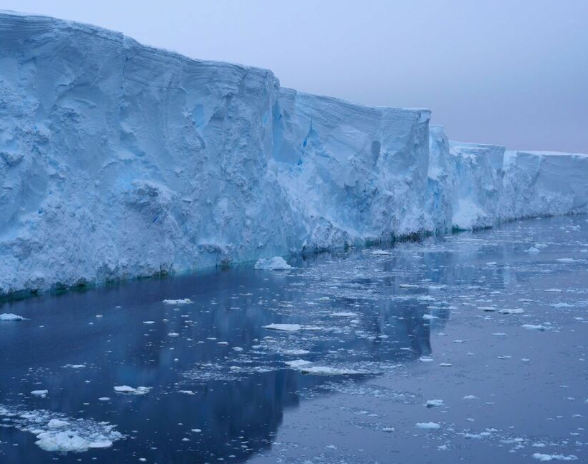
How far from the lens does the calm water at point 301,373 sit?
462 cm

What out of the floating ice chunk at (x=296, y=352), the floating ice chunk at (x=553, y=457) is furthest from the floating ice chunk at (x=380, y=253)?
the floating ice chunk at (x=553, y=457)

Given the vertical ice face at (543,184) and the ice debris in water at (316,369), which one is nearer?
the ice debris in water at (316,369)

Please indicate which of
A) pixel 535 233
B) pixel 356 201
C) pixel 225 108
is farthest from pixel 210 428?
pixel 535 233

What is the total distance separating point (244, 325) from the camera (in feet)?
28.0

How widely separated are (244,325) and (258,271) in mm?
5315

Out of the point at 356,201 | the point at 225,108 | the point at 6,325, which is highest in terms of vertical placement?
the point at 225,108

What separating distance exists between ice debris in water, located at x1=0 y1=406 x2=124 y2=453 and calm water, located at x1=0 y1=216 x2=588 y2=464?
0.02 metres

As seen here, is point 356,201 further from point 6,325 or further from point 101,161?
point 6,325

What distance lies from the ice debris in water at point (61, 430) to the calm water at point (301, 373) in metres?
0.02

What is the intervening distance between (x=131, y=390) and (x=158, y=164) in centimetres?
751

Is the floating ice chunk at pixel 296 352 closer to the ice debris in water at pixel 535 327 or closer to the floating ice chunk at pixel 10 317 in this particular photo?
the ice debris in water at pixel 535 327

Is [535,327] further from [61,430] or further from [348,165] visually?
[348,165]

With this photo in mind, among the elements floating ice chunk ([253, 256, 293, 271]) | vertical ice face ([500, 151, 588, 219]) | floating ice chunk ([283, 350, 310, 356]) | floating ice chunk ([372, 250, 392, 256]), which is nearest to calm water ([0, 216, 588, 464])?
floating ice chunk ([283, 350, 310, 356])

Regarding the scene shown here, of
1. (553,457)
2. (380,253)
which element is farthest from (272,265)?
(553,457)
